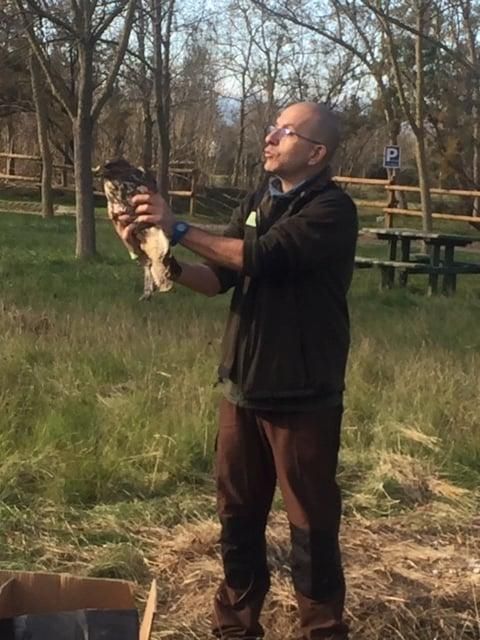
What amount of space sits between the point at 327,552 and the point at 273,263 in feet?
3.17

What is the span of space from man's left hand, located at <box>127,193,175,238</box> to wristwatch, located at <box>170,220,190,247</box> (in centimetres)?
2

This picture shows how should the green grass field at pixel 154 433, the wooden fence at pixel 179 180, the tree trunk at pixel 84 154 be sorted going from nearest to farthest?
the green grass field at pixel 154 433 < the tree trunk at pixel 84 154 < the wooden fence at pixel 179 180

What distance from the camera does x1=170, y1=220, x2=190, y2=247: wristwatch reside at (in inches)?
120

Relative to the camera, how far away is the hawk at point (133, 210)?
3.05 metres

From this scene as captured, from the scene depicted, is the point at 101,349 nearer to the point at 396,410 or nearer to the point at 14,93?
the point at 396,410

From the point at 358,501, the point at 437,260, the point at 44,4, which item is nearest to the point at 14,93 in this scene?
the point at 44,4

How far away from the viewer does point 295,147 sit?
10.6ft

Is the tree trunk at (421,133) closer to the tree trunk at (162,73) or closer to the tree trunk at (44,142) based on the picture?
the tree trunk at (162,73)

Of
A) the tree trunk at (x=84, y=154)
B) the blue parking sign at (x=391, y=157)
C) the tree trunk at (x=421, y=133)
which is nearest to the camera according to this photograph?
the tree trunk at (x=84, y=154)

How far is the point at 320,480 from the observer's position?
3.29 metres

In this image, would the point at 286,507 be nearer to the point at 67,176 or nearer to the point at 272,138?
the point at 272,138

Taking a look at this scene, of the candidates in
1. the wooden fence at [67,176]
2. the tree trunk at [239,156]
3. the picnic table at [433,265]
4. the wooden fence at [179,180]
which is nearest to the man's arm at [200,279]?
the picnic table at [433,265]

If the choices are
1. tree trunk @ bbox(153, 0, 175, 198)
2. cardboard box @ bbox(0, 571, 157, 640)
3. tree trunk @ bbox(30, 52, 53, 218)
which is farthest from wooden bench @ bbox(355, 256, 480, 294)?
tree trunk @ bbox(30, 52, 53, 218)

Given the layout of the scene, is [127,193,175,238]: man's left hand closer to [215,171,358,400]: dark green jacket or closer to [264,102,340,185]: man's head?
[215,171,358,400]: dark green jacket
